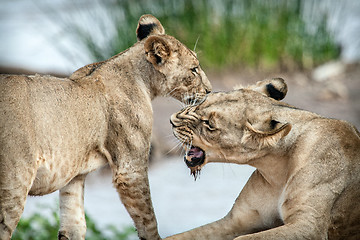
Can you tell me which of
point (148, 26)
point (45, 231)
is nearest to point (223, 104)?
point (148, 26)

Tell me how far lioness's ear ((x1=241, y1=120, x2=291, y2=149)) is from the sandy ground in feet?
6.50

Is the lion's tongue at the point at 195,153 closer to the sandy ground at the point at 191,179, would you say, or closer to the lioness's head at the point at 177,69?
the lioness's head at the point at 177,69

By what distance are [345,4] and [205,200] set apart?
4.06 meters

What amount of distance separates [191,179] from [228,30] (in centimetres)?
248

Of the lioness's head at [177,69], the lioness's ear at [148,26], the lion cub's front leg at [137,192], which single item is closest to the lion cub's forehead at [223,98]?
the lioness's head at [177,69]

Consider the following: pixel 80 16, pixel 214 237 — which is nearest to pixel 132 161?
pixel 214 237

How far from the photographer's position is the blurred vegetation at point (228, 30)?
8086 mm

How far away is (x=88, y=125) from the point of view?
12.0 ft

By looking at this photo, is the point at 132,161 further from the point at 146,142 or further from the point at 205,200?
the point at 205,200

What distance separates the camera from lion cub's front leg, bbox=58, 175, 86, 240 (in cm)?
388

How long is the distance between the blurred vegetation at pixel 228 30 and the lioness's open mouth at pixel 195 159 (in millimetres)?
4542

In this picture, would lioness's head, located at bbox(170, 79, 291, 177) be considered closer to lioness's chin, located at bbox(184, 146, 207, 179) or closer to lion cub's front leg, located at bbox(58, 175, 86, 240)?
lioness's chin, located at bbox(184, 146, 207, 179)

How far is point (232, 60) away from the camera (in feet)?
30.1

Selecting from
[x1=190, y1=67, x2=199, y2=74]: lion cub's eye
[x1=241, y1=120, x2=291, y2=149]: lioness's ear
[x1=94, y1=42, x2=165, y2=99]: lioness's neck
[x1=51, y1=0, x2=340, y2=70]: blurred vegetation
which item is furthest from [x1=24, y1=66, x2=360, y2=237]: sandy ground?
[x1=241, y1=120, x2=291, y2=149]: lioness's ear
